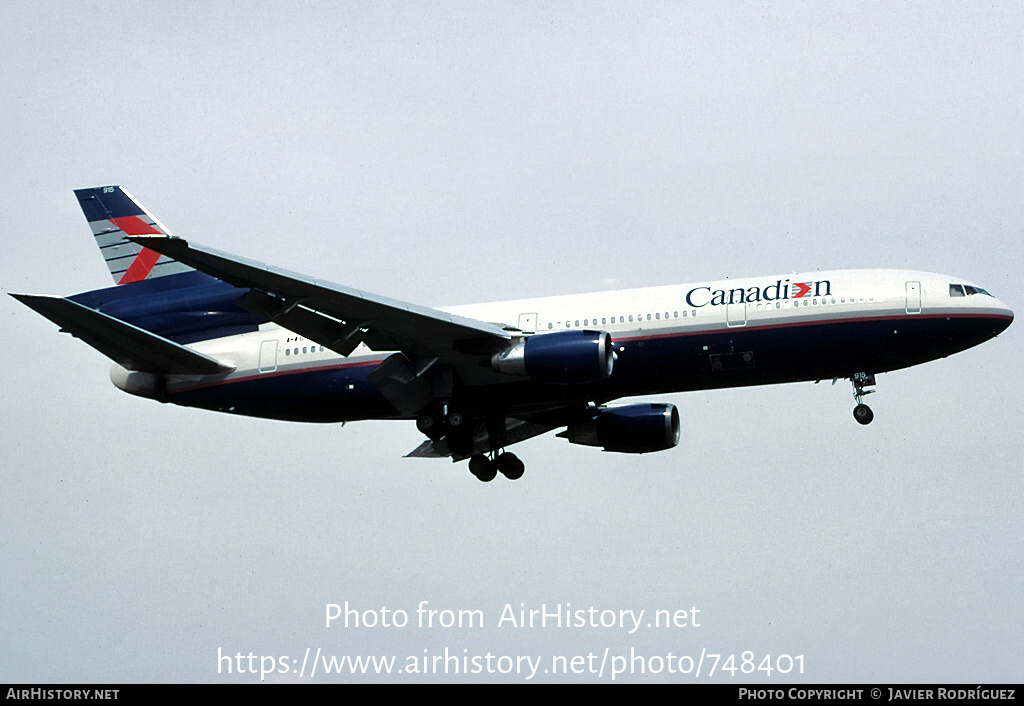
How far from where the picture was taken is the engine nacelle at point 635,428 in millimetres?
45531

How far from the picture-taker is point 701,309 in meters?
40.5

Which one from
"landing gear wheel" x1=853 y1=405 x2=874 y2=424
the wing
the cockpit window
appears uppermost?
the cockpit window

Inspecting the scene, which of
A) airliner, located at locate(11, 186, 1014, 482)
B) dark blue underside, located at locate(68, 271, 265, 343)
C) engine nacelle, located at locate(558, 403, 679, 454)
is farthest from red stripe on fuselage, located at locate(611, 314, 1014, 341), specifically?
dark blue underside, located at locate(68, 271, 265, 343)

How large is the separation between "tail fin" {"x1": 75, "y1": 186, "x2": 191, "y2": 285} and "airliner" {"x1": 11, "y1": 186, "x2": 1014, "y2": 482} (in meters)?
4.10

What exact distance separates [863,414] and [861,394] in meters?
0.63

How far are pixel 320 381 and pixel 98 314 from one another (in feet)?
22.7

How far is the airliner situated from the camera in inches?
1553

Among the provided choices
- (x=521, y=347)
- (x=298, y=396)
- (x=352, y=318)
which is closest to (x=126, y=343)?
(x=298, y=396)

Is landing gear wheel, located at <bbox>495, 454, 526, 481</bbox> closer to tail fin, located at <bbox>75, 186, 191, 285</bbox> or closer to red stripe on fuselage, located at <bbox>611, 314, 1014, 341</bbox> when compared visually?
red stripe on fuselage, located at <bbox>611, 314, 1014, 341</bbox>

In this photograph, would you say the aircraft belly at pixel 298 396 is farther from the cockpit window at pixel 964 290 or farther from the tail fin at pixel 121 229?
the cockpit window at pixel 964 290

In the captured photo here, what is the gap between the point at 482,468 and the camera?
4528 cm

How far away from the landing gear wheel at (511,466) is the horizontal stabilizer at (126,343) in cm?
910

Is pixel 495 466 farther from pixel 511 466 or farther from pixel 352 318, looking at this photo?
pixel 352 318
